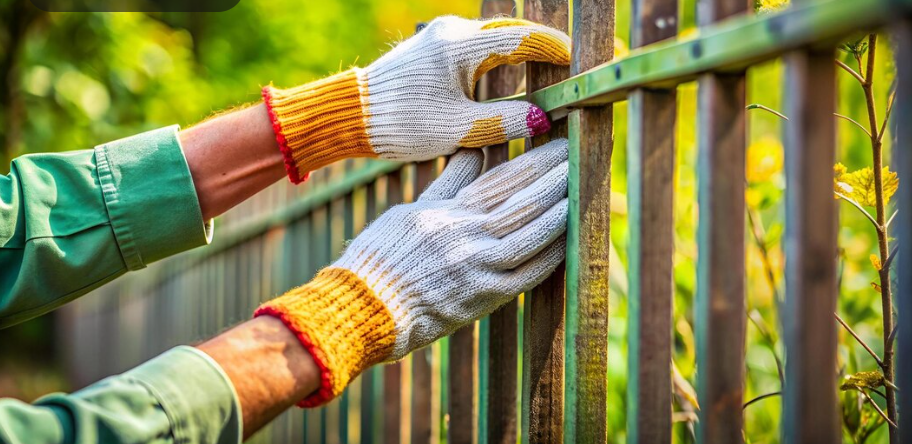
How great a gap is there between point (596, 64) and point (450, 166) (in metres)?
0.38

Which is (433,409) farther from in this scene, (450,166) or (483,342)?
(450,166)

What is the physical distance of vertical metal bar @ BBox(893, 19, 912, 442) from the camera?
666 millimetres

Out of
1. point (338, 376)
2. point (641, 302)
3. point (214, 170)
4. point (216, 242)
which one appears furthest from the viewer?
point (216, 242)

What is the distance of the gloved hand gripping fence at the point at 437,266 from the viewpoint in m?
1.23

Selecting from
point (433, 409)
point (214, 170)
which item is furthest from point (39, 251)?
point (433, 409)

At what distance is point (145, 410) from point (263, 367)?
182mm

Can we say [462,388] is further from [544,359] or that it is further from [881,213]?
[881,213]

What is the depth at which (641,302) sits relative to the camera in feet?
3.51

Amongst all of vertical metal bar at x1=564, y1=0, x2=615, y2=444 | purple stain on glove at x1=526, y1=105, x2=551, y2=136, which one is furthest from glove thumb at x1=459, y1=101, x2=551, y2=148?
vertical metal bar at x1=564, y1=0, x2=615, y2=444

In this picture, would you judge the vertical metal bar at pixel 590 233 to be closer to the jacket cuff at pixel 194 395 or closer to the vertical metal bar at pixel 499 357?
the vertical metal bar at pixel 499 357

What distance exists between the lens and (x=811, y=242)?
2.59 ft

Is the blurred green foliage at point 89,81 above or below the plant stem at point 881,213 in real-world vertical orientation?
above

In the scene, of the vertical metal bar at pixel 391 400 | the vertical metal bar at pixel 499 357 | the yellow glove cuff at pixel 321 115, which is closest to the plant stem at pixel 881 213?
the vertical metal bar at pixel 499 357

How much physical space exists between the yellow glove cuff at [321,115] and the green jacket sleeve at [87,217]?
0.23 meters
